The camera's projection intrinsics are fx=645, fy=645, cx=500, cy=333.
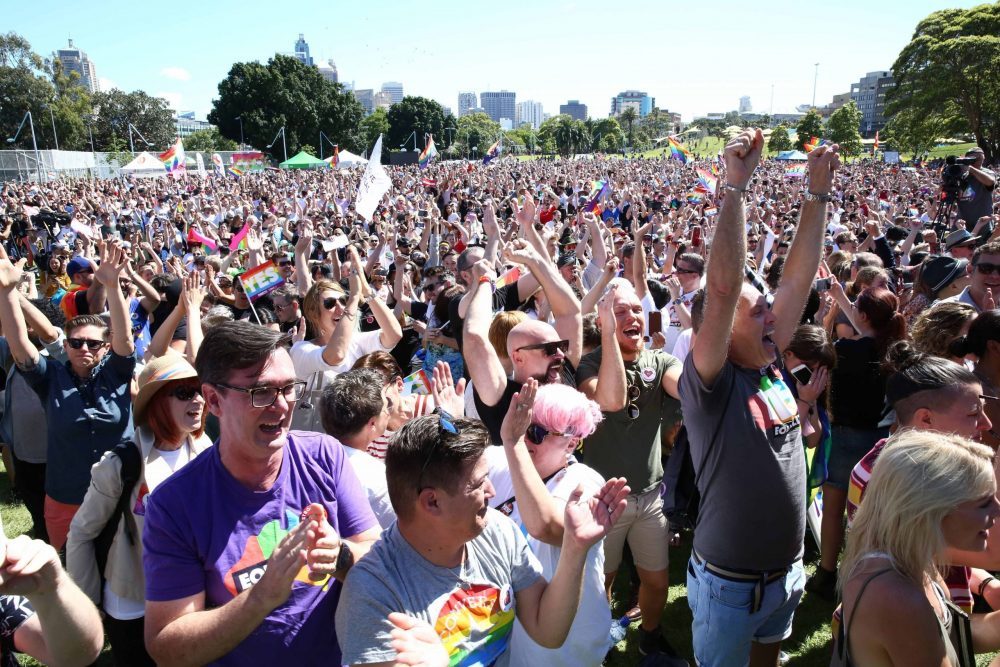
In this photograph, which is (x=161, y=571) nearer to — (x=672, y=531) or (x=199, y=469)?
(x=199, y=469)

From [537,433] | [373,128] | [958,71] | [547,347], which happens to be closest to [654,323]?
[547,347]

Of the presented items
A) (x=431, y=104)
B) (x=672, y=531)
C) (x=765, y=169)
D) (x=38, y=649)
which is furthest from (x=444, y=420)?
(x=431, y=104)

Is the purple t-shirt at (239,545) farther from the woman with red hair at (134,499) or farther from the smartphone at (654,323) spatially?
the smartphone at (654,323)

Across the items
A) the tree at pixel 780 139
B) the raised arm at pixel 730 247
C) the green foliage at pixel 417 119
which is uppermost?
the green foliage at pixel 417 119

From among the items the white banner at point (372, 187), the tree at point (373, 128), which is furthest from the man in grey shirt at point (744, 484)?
the tree at point (373, 128)

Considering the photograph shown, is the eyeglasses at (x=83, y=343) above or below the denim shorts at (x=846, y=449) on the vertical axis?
above

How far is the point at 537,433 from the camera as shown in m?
2.46

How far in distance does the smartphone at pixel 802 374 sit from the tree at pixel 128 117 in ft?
291

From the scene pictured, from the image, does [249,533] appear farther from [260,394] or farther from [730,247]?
[730,247]

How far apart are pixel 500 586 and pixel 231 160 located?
2257 inches

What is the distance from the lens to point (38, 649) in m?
1.77

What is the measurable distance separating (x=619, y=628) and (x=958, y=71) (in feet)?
180

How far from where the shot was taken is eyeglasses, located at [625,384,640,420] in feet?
11.2

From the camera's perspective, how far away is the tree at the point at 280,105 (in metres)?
67.0
